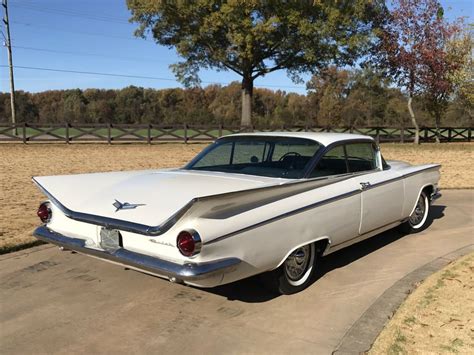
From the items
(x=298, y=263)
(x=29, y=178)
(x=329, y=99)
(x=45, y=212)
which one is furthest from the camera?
(x=329, y=99)

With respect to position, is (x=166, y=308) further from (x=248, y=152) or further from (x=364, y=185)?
(x=364, y=185)

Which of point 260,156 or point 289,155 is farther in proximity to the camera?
point 260,156

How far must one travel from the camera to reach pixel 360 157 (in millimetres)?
5223

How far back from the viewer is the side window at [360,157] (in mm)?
5035

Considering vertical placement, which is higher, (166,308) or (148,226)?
(148,226)

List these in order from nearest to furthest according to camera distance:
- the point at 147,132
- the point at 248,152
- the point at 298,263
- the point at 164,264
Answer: the point at 164,264 < the point at 298,263 < the point at 248,152 < the point at 147,132

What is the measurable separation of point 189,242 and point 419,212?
164 inches

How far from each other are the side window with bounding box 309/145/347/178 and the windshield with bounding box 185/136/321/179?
0.11 metres

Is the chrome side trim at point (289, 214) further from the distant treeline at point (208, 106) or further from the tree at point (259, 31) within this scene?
the distant treeline at point (208, 106)

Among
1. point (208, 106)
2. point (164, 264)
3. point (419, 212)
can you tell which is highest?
point (208, 106)

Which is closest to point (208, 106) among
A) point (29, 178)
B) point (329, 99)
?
point (329, 99)

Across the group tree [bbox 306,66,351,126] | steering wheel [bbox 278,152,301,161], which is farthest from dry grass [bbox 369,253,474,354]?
tree [bbox 306,66,351,126]

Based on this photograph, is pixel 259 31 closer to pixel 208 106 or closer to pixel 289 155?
pixel 289 155

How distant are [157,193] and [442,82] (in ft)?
90.9
